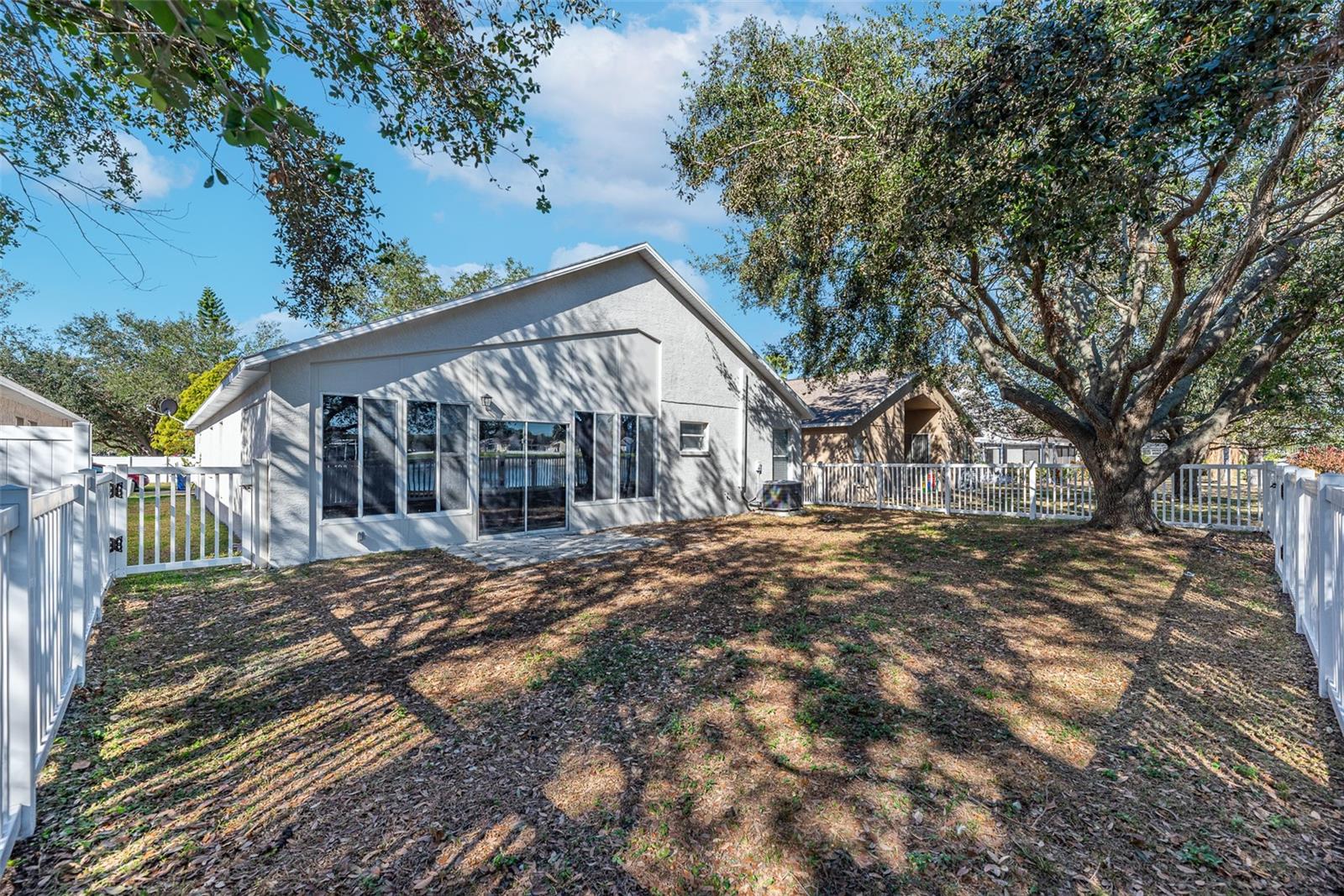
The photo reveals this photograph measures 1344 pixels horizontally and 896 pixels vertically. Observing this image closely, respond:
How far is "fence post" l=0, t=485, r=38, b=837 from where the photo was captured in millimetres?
2201

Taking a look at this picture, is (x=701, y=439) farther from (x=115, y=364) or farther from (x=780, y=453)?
(x=115, y=364)

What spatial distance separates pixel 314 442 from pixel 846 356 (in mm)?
10860

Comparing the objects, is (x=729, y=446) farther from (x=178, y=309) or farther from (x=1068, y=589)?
(x=178, y=309)

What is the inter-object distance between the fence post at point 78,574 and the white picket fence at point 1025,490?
1537 centimetres

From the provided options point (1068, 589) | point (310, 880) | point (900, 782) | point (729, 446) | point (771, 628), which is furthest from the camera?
point (729, 446)

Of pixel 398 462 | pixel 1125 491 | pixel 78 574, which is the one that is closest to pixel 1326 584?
pixel 78 574

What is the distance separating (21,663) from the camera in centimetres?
230

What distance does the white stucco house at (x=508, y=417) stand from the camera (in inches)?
325

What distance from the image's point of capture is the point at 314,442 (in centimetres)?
827

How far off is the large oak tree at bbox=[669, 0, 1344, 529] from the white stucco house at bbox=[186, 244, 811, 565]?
2.51 m

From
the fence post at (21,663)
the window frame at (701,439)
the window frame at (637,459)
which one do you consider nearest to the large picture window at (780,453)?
the window frame at (701,439)

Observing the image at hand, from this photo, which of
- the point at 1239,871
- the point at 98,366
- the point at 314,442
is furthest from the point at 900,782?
the point at 98,366

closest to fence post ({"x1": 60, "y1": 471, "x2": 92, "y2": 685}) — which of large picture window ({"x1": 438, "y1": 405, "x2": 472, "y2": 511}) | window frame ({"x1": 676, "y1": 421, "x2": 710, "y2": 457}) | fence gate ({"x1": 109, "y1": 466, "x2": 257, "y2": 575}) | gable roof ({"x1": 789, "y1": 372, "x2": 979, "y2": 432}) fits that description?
fence gate ({"x1": 109, "y1": 466, "x2": 257, "y2": 575})

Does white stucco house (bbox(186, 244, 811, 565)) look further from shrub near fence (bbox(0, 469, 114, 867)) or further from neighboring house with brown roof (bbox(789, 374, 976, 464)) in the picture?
neighboring house with brown roof (bbox(789, 374, 976, 464))
